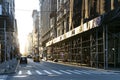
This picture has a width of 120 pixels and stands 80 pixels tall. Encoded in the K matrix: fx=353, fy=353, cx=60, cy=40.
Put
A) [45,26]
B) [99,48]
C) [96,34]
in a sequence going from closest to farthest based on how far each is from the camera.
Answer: [96,34] → [99,48] → [45,26]

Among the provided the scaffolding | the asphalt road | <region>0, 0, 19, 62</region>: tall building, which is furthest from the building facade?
the asphalt road

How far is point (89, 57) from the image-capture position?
5775 centimetres

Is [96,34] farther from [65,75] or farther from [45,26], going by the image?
[45,26]

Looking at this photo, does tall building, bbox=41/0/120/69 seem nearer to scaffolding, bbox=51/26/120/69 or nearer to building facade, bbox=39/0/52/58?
scaffolding, bbox=51/26/120/69

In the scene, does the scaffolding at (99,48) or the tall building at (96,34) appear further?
the scaffolding at (99,48)

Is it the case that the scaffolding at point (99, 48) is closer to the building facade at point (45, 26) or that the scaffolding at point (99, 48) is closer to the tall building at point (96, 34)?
the tall building at point (96, 34)

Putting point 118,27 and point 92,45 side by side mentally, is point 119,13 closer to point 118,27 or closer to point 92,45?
point 118,27

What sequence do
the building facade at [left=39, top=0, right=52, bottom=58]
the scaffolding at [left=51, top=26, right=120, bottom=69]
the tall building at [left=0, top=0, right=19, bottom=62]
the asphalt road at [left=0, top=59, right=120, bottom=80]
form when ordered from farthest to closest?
the building facade at [left=39, top=0, right=52, bottom=58], the tall building at [left=0, top=0, right=19, bottom=62], the scaffolding at [left=51, top=26, right=120, bottom=69], the asphalt road at [left=0, top=59, right=120, bottom=80]

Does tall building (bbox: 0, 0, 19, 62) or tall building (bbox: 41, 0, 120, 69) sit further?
tall building (bbox: 0, 0, 19, 62)

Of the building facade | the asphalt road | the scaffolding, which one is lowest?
the asphalt road

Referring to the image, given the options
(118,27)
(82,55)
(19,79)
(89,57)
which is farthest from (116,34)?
(19,79)

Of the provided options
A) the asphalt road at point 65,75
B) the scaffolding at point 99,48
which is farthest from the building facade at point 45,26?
the asphalt road at point 65,75

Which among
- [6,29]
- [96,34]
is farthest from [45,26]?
[96,34]

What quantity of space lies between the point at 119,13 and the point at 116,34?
13.2 meters
